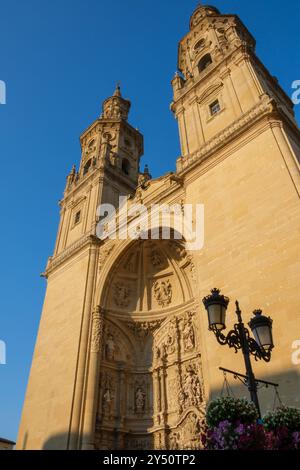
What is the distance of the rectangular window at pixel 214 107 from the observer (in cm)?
1666

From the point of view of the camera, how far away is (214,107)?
17.1 m

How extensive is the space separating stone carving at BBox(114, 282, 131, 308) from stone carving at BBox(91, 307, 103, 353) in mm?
1561

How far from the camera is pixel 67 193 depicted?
24.8 meters

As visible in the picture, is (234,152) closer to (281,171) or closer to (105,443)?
(281,171)

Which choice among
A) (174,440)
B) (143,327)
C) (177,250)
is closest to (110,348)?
(143,327)

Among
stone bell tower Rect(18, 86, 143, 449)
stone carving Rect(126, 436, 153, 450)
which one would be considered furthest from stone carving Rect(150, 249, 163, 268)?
stone carving Rect(126, 436, 153, 450)

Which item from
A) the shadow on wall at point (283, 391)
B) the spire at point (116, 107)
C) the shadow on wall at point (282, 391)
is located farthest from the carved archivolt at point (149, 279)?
the spire at point (116, 107)

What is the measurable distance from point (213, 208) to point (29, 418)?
12.0 m

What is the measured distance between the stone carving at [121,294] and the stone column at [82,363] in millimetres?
1291

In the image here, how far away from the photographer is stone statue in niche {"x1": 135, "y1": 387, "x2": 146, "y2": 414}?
49.1 feet

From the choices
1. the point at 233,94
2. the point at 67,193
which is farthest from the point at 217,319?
the point at 67,193

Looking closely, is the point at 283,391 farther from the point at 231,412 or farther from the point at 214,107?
the point at 214,107

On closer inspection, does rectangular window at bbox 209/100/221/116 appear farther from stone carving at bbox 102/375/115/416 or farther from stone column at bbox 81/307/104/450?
stone carving at bbox 102/375/115/416

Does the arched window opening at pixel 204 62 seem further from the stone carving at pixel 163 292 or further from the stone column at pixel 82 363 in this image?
the stone carving at pixel 163 292
